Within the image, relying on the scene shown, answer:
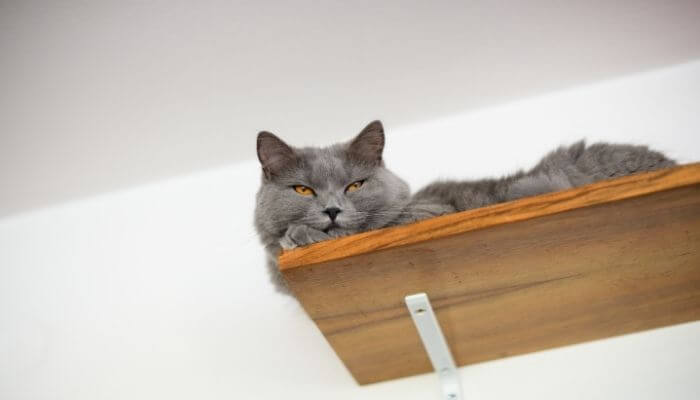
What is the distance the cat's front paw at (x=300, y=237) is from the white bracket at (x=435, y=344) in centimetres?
19

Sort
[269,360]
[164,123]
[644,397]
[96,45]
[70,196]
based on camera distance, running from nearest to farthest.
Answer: [644,397] → [269,360] → [96,45] → [164,123] → [70,196]

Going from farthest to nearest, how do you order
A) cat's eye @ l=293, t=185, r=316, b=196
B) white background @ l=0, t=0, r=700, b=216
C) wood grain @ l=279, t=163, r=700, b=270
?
white background @ l=0, t=0, r=700, b=216, cat's eye @ l=293, t=185, r=316, b=196, wood grain @ l=279, t=163, r=700, b=270

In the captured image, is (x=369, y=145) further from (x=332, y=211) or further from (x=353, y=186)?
(x=332, y=211)

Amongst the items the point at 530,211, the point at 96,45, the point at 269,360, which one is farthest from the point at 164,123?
the point at 530,211

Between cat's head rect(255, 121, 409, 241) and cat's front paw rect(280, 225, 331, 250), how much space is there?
43mm

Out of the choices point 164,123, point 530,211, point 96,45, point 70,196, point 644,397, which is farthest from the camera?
point 70,196

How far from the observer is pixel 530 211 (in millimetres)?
905

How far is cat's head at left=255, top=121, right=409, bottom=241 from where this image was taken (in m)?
1.08

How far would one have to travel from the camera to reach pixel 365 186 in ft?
3.84

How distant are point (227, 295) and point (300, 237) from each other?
0.61 m

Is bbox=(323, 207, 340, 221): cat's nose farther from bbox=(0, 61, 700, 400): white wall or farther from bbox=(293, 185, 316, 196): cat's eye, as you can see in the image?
bbox=(0, 61, 700, 400): white wall

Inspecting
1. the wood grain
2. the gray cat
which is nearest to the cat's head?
the gray cat

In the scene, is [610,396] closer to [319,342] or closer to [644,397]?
[644,397]

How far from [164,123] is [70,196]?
43cm
